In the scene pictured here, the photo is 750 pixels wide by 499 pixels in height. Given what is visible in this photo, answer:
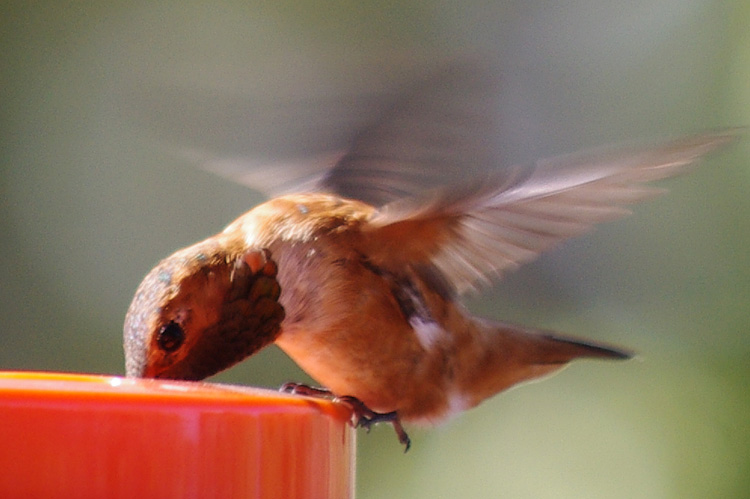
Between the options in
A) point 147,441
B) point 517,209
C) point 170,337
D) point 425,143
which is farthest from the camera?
point 425,143

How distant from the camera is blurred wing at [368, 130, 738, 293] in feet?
2.16

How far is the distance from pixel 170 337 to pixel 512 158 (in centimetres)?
103

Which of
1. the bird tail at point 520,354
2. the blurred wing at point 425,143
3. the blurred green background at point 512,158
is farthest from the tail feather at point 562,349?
the blurred green background at point 512,158

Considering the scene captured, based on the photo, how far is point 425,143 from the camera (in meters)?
1.06

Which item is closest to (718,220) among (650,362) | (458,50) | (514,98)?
(650,362)

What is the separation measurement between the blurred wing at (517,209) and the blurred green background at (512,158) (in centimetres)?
69

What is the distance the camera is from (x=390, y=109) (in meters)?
1.07

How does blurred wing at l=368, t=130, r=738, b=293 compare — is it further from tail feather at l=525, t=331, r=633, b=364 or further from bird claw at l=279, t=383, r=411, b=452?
tail feather at l=525, t=331, r=633, b=364

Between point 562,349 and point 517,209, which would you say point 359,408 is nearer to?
point 517,209

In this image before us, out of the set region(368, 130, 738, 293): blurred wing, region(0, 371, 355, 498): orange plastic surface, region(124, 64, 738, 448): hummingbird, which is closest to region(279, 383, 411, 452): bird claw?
region(124, 64, 738, 448): hummingbird

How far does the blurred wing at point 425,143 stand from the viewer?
1031 millimetres

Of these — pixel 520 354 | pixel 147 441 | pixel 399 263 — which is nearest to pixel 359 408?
pixel 399 263

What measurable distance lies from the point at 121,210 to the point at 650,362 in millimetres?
1268

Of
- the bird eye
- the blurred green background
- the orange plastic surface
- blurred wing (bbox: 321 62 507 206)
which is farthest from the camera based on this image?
the blurred green background
